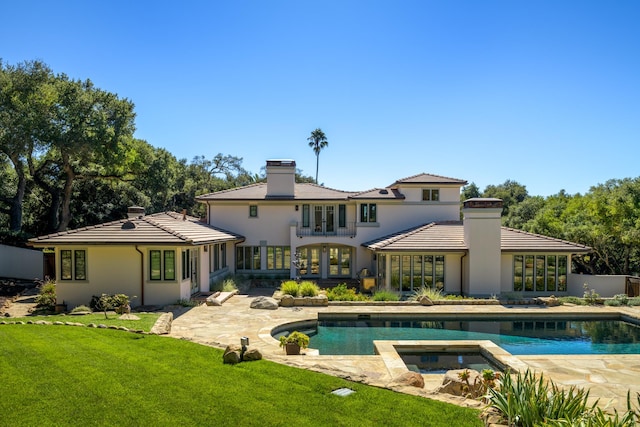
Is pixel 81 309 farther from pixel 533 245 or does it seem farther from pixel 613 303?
pixel 613 303

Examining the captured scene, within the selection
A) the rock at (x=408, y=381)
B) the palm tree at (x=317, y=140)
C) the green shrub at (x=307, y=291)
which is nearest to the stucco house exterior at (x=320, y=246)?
the green shrub at (x=307, y=291)

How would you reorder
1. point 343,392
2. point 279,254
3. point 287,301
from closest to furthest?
point 343,392, point 287,301, point 279,254

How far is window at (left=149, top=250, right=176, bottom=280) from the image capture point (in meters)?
17.5

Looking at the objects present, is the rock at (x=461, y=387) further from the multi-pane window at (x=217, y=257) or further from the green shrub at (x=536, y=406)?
the multi-pane window at (x=217, y=257)

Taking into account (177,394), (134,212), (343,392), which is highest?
(134,212)

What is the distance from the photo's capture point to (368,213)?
26984mm

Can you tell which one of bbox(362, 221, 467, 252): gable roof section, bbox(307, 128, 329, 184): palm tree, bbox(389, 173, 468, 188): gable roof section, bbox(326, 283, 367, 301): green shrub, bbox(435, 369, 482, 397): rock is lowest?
bbox(326, 283, 367, 301): green shrub

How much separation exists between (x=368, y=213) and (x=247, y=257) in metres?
8.48

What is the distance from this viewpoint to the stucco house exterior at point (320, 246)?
1741cm

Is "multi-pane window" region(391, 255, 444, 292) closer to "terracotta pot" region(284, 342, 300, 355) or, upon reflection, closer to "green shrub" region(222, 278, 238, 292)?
"green shrub" region(222, 278, 238, 292)

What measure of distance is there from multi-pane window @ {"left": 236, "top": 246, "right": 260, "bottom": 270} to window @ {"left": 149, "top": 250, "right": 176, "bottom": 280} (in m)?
10.3

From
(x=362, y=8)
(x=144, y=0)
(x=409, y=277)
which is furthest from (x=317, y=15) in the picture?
(x=409, y=277)

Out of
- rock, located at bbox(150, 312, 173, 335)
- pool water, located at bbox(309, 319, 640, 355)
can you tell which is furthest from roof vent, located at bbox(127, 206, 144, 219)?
pool water, located at bbox(309, 319, 640, 355)

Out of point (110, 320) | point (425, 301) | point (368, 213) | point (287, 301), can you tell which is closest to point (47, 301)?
point (110, 320)
